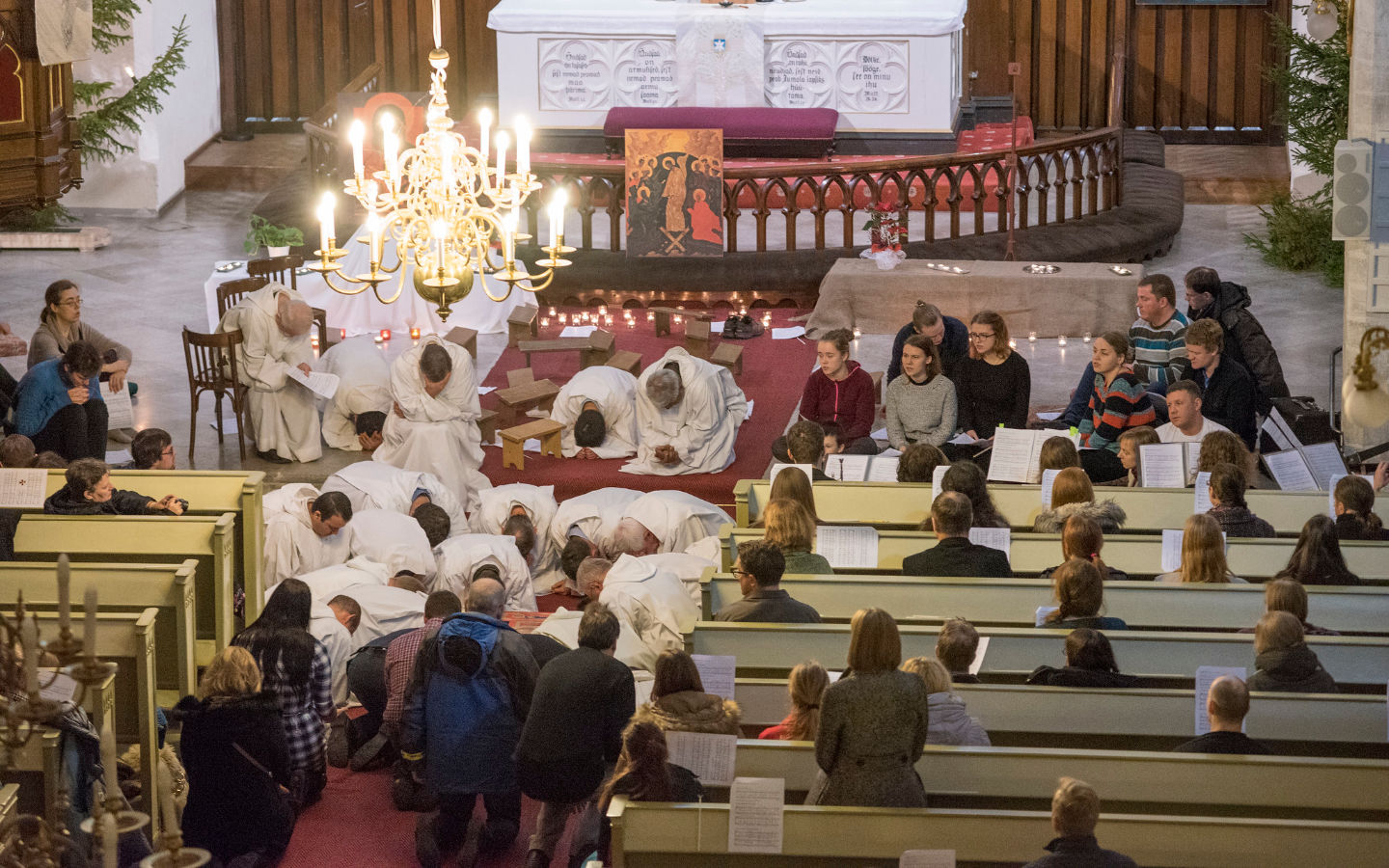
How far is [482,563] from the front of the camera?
812cm

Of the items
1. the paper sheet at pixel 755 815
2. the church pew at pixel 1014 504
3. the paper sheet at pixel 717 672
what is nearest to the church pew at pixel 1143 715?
the paper sheet at pixel 717 672

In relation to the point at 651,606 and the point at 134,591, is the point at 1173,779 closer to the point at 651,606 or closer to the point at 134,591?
the point at 651,606

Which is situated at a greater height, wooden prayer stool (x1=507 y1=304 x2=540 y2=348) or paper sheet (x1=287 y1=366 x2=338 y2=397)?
wooden prayer stool (x1=507 y1=304 x2=540 y2=348)

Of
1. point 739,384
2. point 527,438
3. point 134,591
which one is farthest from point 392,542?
point 739,384

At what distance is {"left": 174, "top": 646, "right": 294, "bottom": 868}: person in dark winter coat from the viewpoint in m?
5.94

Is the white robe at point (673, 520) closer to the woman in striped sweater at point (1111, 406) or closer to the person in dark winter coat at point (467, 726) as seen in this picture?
the woman in striped sweater at point (1111, 406)

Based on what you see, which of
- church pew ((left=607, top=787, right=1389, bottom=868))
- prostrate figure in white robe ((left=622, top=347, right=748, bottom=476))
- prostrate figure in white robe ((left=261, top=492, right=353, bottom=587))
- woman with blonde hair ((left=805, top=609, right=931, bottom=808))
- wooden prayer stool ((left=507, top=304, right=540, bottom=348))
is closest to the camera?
church pew ((left=607, top=787, right=1389, bottom=868))

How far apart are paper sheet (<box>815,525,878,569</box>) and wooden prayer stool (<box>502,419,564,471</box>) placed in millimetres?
3279

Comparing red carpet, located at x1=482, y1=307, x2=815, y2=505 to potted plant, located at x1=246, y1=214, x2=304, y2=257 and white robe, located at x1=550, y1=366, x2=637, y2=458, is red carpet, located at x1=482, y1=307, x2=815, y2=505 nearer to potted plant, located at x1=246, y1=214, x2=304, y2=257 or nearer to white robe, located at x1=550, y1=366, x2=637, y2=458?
white robe, located at x1=550, y1=366, x2=637, y2=458

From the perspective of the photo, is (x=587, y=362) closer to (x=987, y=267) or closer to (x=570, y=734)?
(x=987, y=267)

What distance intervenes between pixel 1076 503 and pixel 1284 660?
5.50ft

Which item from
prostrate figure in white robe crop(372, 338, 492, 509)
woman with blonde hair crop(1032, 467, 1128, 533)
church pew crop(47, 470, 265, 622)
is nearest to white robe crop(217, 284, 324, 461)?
prostrate figure in white robe crop(372, 338, 492, 509)

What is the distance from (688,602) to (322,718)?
1.59 m

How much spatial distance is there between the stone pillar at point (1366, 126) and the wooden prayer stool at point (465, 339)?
5216mm
